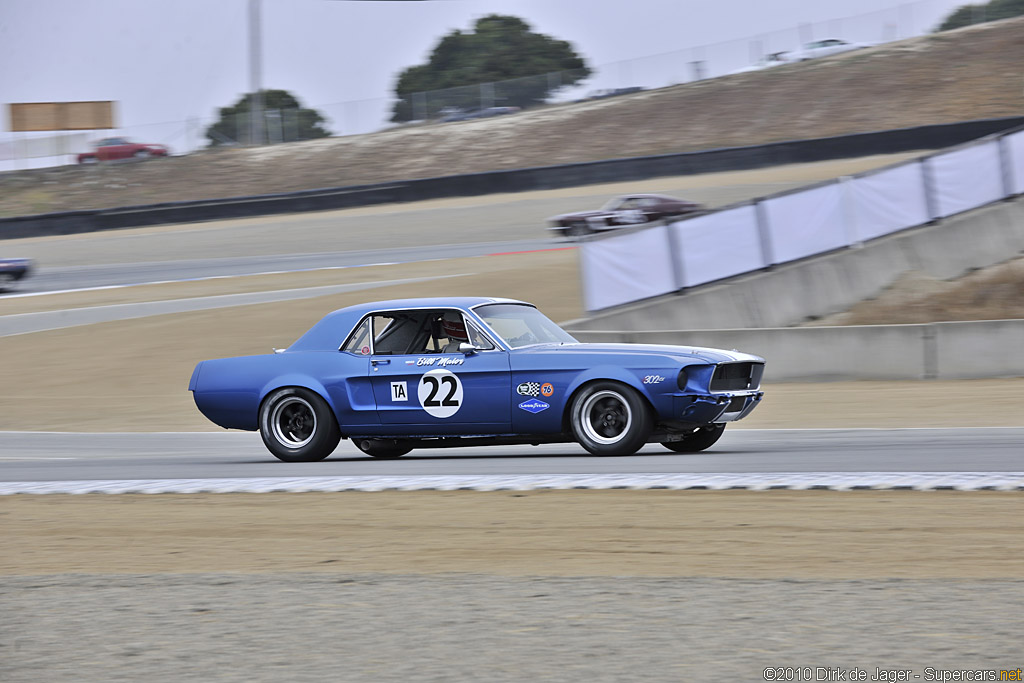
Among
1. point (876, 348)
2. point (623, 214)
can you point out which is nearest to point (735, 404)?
point (876, 348)

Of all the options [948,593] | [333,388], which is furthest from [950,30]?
[948,593]

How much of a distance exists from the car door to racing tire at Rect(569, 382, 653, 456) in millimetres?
554

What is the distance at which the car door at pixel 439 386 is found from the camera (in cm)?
902

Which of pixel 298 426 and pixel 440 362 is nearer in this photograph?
pixel 440 362

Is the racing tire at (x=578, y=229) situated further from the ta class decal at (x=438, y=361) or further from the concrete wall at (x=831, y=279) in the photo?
the ta class decal at (x=438, y=361)

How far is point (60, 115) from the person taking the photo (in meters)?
59.2

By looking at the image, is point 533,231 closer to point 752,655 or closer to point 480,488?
point 480,488

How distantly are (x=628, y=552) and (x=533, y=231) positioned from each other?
26977 millimetres

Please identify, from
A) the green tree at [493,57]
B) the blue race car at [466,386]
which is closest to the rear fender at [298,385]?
the blue race car at [466,386]

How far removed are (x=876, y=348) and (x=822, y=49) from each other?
1569 inches

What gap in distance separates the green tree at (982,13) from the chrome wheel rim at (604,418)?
159ft

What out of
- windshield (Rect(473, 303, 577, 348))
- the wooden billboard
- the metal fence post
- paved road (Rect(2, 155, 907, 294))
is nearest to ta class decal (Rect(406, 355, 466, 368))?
windshield (Rect(473, 303, 577, 348))

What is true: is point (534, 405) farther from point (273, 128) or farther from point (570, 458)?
point (273, 128)

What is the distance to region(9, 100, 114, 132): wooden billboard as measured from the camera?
58.3m
